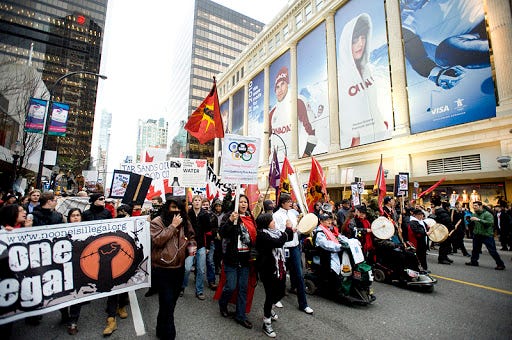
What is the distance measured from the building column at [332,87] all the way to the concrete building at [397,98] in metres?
0.10

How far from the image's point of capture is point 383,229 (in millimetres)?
6223

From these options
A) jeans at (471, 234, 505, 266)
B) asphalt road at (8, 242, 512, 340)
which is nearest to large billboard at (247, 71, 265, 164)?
jeans at (471, 234, 505, 266)

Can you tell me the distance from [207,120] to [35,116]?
9878mm

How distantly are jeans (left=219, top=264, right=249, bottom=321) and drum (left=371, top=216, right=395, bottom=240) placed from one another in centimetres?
374

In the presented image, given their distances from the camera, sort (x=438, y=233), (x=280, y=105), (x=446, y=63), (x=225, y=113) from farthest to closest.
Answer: (x=225, y=113) < (x=280, y=105) < (x=446, y=63) < (x=438, y=233)

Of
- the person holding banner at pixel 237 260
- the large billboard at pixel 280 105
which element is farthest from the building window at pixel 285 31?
the person holding banner at pixel 237 260

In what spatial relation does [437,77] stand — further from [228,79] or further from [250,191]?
[228,79]

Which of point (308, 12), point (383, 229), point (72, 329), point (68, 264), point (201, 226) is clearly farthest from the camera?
point (308, 12)

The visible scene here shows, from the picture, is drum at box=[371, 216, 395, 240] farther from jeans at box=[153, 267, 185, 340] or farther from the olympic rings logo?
jeans at box=[153, 267, 185, 340]

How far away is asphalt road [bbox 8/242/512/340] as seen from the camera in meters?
3.67

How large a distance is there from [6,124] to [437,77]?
3171 cm

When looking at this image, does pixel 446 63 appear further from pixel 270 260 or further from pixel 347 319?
pixel 270 260

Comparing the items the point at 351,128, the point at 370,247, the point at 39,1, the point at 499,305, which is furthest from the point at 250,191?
the point at 39,1

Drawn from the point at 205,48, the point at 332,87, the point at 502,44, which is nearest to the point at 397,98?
the point at 502,44
